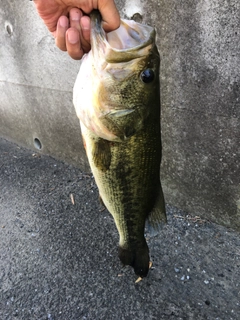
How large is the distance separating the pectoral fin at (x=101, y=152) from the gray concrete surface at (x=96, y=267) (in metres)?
1.48

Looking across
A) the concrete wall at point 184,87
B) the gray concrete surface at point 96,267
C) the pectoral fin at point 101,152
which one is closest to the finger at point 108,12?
the pectoral fin at point 101,152

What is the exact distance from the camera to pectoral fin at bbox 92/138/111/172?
5.74ft

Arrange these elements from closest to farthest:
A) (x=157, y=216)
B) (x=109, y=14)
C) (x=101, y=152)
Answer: (x=109, y=14) → (x=101, y=152) → (x=157, y=216)

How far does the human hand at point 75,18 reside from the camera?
1492mm

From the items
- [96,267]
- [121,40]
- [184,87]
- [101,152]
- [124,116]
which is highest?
[121,40]

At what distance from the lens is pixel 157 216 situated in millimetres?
1990

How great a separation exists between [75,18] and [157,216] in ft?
3.98

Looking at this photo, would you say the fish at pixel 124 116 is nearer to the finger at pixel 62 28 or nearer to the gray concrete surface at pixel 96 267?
the finger at pixel 62 28

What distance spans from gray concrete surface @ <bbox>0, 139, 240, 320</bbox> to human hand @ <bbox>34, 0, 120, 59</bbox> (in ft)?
6.58

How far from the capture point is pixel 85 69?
5.34ft

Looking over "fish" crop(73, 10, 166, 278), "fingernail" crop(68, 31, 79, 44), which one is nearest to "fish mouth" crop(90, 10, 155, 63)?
"fish" crop(73, 10, 166, 278)

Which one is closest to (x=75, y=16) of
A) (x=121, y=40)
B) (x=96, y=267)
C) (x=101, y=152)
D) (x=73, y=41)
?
(x=73, y=41)

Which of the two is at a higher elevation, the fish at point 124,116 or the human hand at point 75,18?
the human hand at point 75,18

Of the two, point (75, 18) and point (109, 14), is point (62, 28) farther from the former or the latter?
point (109, 14)
